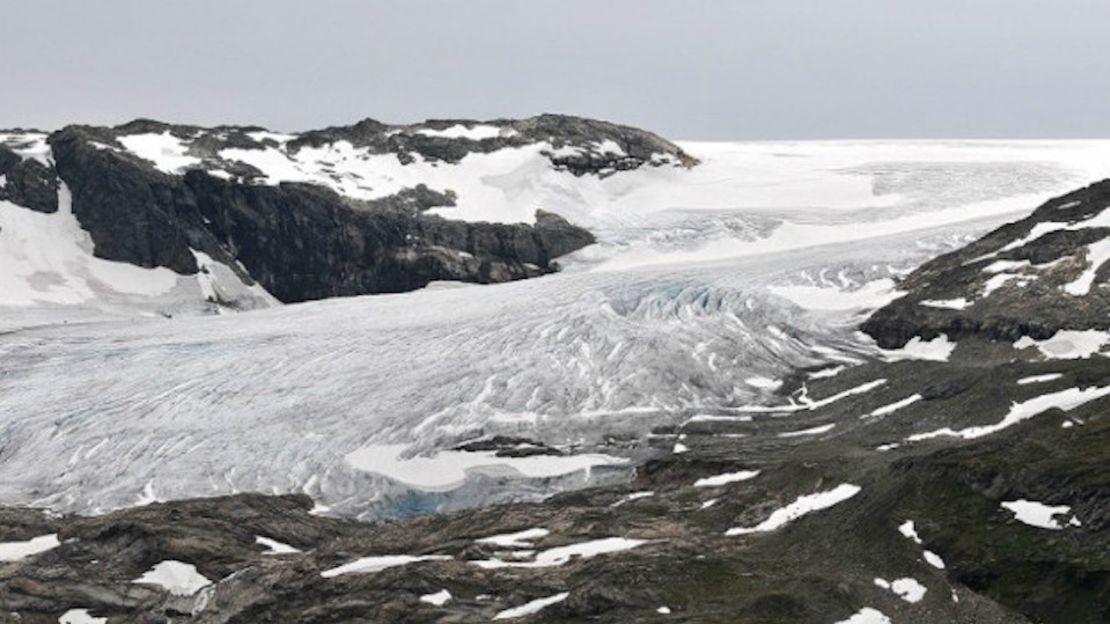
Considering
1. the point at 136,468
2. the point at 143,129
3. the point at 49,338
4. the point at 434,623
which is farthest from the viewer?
the point at 143,129

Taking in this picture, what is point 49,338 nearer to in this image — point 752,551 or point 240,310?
point 240,310

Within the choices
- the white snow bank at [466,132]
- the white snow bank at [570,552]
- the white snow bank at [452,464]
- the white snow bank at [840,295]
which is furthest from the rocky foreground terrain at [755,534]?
the white snow bank at [466,132]

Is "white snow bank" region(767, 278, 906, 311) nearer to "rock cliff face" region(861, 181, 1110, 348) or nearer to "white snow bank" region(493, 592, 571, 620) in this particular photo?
"rock cliff face" region(861, 181, 1110, 348)

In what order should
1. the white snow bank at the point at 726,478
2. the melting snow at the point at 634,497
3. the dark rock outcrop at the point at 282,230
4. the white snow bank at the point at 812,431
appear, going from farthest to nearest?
the dark rock outcrop at the point at 282,230
the white snow bank at the point at 812,431
the melting snow at the point at 634,497
the white snow bank at the point at 726,478

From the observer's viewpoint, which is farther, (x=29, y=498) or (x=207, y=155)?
(x=207, y=155)

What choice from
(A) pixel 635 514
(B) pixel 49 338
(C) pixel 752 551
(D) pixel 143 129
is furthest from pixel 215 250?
(C) pixel 752 551

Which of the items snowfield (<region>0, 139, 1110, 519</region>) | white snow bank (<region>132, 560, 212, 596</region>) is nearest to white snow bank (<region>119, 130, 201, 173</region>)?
snowfield (<region>0, 139, 1110, 519</region>)

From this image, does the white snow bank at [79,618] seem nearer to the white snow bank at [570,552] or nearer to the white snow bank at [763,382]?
the white snow bank at [570,552]
